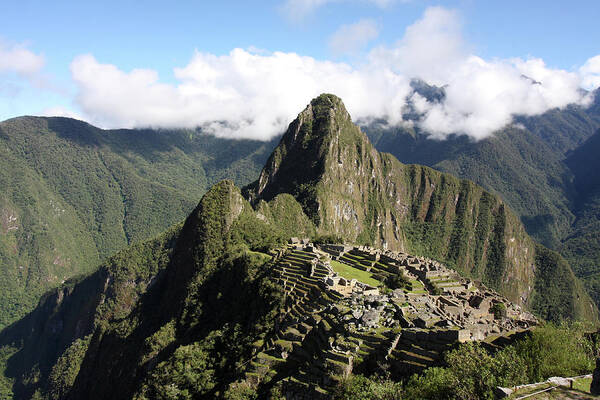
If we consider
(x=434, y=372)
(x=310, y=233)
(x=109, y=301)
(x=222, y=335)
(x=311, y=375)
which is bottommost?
(x=109, y=301)

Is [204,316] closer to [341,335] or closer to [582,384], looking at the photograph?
[341,335]

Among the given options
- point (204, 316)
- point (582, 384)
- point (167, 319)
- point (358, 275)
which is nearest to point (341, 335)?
point (582, 384)

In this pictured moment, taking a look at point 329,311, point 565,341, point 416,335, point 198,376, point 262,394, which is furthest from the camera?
point 198,376

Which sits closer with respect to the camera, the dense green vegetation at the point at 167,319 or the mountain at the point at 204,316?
the mountain at the point at 204,316

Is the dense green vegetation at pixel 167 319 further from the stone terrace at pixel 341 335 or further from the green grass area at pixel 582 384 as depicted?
the green grass area at pixel 582 384

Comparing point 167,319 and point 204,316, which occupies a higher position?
point 204,316

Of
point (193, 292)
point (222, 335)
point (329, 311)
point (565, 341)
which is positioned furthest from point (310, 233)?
point (565, 341)

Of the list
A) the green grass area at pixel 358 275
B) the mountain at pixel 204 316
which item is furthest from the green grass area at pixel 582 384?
the green grass area at pixel 358 275

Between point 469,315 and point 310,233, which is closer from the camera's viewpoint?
point 469,315

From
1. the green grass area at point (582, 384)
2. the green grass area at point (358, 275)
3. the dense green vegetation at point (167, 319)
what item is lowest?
the dense green vegetation at point (167, 319)

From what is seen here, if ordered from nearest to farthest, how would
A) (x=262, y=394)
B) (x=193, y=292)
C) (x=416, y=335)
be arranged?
(x=416, y=335) < (x=262, y=394) < (x=193, y=292)

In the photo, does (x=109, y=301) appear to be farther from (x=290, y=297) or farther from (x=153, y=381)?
(x=290, y=297)
